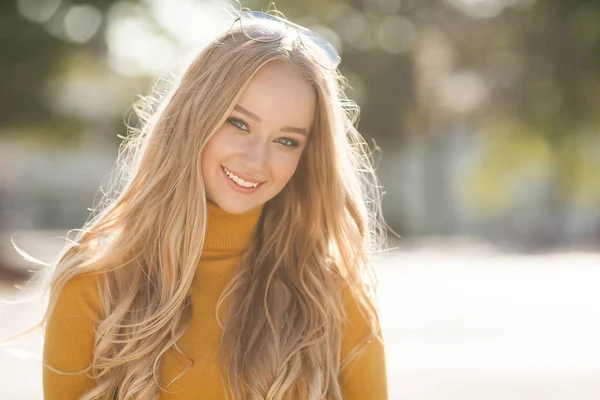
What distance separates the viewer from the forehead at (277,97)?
2.90 m

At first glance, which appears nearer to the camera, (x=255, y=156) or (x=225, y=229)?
(x=255, y=156)

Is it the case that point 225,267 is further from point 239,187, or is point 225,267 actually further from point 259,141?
point 259,141

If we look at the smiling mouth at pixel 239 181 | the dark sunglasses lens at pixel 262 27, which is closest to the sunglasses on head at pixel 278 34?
the dark sunglasses lens at pixel 262 27

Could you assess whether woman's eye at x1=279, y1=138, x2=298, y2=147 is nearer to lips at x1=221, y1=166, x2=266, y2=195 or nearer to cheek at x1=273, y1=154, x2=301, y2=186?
cheek at x1=273, y1=154, x2=301, y2=186

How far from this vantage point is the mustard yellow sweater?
107 inches

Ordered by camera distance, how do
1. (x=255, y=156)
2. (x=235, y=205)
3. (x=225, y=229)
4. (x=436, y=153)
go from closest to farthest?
(x=255, y=156)
(x=235, y=205)
(x=225, y=229)
(x=436, y=153)

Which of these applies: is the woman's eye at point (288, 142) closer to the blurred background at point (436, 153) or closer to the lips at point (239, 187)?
the lips at point (239, 187)

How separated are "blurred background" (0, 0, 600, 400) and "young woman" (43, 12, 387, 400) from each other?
0.79m

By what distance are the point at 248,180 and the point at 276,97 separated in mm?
295

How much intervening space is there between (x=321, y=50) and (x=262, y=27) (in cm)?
25

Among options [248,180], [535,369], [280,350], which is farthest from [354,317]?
[535,369]

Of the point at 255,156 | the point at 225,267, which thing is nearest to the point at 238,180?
the point at 255,156

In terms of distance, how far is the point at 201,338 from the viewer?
298cm

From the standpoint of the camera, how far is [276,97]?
291 centimetres
